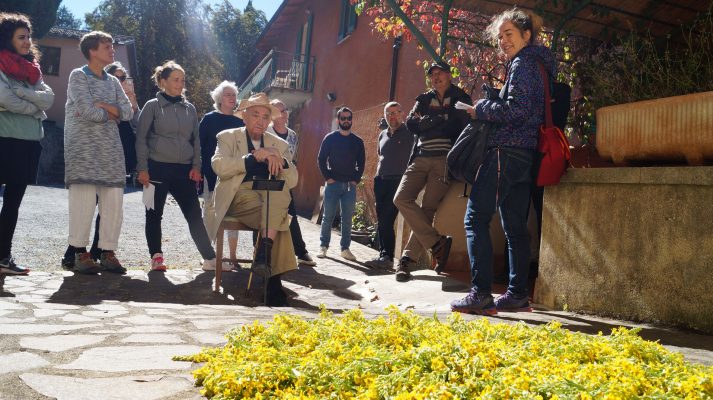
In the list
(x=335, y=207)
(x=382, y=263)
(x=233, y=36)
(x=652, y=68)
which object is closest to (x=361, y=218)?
(x=335, y=207)

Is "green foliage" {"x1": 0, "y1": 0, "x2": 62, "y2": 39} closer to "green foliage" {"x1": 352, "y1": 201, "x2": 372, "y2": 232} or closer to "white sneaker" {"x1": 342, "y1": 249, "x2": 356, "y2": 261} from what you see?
"green foliage" {"x1": 352, "y1": 201, "x2": 372, "y2": 232}

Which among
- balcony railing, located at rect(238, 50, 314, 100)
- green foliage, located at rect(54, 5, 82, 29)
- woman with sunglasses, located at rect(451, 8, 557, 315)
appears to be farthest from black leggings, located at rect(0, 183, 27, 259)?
green foliage, located at rect(54, 5, 82, 29)

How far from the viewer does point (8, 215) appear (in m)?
5.48

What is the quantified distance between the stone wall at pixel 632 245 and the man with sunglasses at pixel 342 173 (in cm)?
Result: 398

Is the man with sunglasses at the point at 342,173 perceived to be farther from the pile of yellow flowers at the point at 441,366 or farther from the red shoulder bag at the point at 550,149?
the pile of yellow flowers at the point at 441,366

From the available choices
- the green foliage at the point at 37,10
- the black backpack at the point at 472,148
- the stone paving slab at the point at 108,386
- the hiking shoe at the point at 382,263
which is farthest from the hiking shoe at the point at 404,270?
the green foliage at the point at 37,10

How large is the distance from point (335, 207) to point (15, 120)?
13.5 ft

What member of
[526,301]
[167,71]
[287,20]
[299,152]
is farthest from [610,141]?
[287,20]

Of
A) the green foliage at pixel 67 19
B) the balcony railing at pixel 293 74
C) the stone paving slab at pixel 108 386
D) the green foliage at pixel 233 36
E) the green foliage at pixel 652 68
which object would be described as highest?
the green foliage at pixel 67 19

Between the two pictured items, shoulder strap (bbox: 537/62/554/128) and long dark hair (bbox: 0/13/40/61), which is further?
long dark hair (bbox: 0/13/40/61)

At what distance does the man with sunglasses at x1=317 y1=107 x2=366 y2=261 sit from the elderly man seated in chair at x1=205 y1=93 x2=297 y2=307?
259 cm

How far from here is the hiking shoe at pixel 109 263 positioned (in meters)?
6.08

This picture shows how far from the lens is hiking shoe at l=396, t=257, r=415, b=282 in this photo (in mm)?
6340

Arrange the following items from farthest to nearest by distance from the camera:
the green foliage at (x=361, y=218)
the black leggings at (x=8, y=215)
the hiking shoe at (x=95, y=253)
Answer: the green foliage at (x=361, y=218) → the hiking shoe at (x=95, y=253) → the black leggings at (x=8, y=215)
